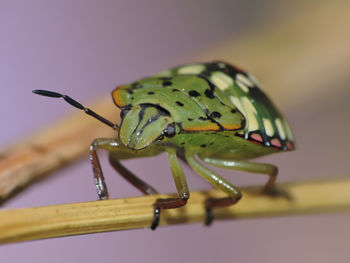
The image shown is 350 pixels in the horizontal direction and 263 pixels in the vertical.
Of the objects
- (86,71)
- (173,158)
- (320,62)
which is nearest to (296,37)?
(320,62)

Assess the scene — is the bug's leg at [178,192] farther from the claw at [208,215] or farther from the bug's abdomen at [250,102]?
the bug's abdomen at [250,102]

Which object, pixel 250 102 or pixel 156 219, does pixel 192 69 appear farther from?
pixel 156 219

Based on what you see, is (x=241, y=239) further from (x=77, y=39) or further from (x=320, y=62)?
(x=77, y=39)

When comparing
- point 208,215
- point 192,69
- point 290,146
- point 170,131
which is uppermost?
point 192,69

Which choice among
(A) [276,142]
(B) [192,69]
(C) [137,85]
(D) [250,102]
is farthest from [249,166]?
(C) [137,85]

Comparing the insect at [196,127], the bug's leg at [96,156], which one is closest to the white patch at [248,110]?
the insect at [196,127]

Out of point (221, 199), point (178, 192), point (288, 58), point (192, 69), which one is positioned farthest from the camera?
point (288, 58)
